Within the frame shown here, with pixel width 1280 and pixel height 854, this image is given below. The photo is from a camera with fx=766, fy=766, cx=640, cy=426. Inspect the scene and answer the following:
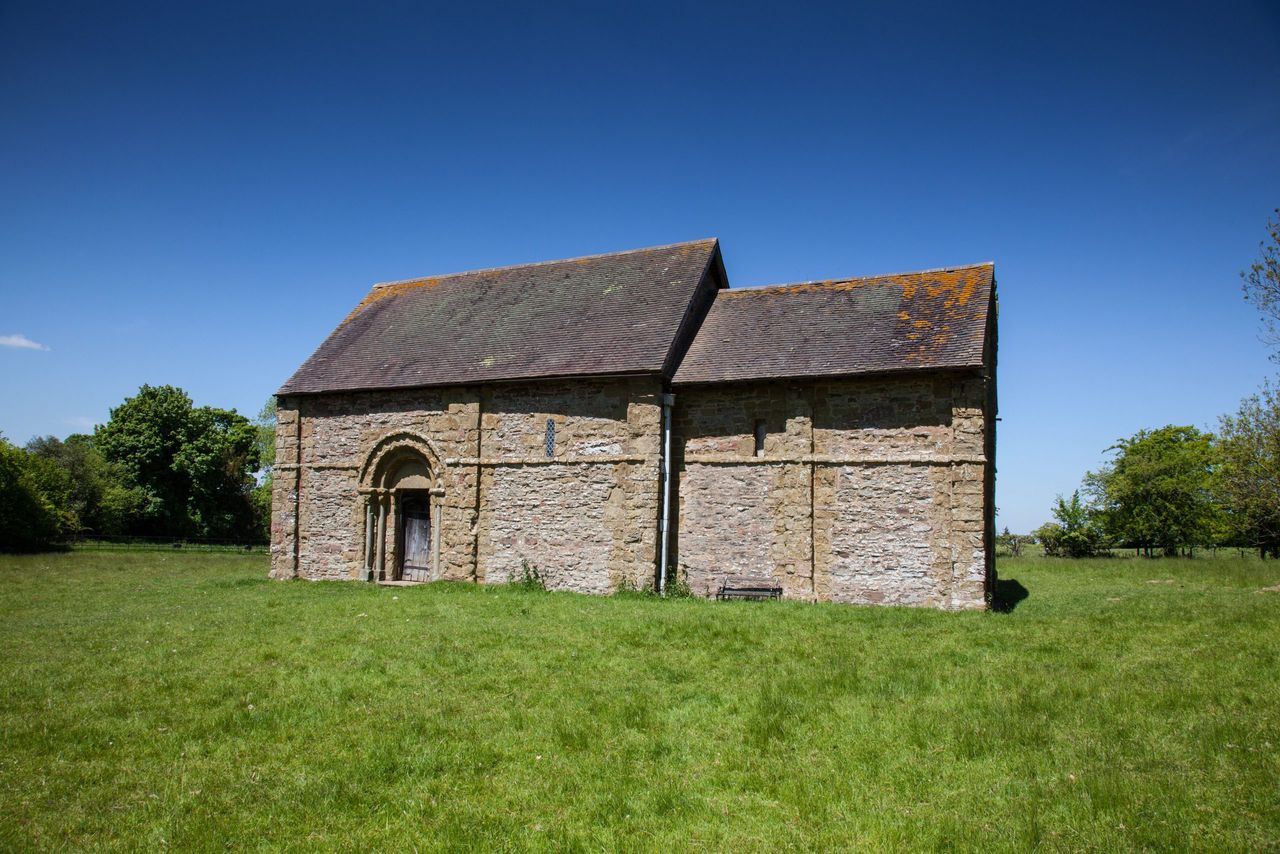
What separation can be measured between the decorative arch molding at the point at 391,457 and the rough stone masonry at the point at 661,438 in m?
0.06

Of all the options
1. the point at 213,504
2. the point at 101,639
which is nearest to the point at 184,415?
the point at 213,504

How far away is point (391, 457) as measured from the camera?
2139 cm

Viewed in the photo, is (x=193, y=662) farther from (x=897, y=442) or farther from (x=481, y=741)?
(x=897, y=442)

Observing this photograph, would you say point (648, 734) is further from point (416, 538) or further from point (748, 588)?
point (416, 538)

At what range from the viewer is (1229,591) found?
17328 millimetres

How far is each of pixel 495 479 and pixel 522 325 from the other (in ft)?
14.9

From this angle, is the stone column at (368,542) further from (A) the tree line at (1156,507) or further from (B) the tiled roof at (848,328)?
(A) the tree line at (1156,507)

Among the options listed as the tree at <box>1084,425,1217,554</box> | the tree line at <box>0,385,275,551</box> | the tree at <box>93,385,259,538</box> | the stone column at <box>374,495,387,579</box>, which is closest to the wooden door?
the stone column at <box>374,495,387,579</box>

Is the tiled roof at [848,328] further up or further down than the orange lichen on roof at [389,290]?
further down

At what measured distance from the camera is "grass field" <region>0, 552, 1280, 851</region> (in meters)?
5.68

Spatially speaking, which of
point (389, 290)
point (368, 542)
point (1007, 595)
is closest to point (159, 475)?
point (389, 290)

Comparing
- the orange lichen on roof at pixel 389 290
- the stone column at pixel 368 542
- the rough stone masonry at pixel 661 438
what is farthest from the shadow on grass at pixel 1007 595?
the orange lichen on roof at pixel 389 290

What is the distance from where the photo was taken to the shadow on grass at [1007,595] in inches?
651

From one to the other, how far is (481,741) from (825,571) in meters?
10.9
